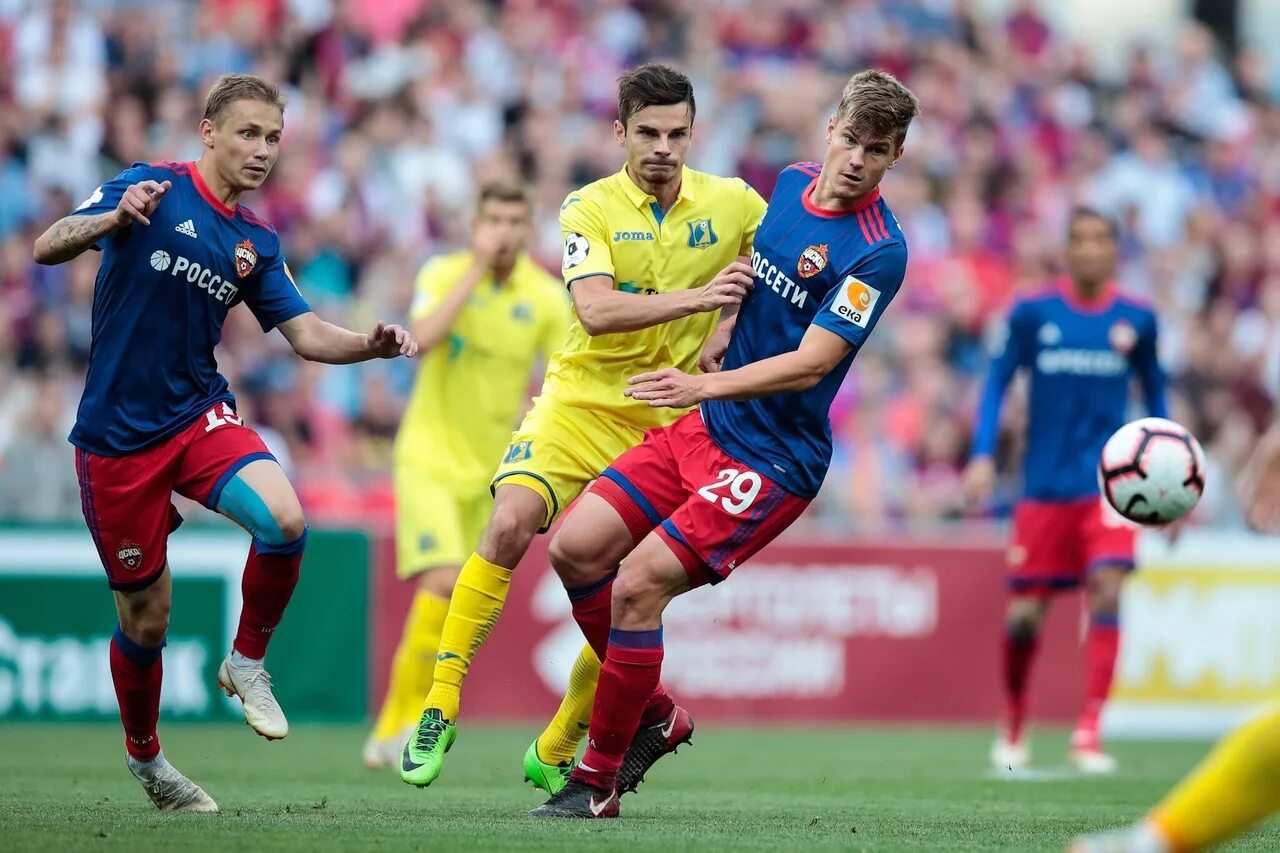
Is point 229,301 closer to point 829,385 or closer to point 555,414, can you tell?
point 555,414

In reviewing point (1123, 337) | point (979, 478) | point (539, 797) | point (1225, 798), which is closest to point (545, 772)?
point (539, 797)

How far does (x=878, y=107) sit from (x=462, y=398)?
393 cm

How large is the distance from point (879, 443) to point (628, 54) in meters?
5.44

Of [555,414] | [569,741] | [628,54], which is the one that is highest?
[628,54]

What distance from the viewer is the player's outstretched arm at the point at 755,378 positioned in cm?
674

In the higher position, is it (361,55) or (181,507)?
(361,55)

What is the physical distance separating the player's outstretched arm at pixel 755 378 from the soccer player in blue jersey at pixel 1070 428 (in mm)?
4348

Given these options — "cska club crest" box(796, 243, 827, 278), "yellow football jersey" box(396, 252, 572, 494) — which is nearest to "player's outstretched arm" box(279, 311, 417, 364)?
"cska club crest" box(796, 243, 827, 278)

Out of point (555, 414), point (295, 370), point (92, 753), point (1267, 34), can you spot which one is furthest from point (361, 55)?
point (1267, 34)

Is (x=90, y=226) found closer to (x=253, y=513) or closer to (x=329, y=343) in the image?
(x=329, y=343)

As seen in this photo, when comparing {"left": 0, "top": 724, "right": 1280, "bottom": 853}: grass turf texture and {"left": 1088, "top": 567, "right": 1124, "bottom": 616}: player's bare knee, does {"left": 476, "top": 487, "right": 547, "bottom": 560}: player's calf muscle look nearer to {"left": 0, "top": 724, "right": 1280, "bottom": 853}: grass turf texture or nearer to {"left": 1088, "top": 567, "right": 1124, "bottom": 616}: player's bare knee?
{"left": 0, "top": 724, "right": 1280, "bottom": 853}: grass turf texture

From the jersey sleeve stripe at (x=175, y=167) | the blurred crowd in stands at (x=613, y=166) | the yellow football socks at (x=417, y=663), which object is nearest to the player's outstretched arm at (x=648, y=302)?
the jersey sleeve stripe at (x=175, y=167)

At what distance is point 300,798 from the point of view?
8055mm

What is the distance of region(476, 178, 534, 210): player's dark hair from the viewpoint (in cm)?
1002
